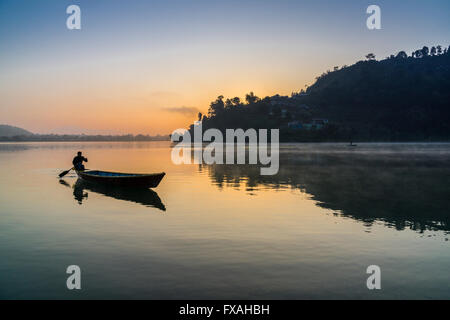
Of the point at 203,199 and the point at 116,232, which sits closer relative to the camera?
the point at 116,232

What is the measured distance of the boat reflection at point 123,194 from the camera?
941 inches

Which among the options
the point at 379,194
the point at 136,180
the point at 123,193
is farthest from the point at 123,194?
the point at 379,194

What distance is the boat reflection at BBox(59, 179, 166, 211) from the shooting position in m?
23.9

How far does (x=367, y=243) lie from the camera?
47.1 feet

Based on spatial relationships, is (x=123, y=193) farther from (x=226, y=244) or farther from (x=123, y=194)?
(x=226, y=244)

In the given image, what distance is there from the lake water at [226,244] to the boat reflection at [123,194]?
4.9 inches

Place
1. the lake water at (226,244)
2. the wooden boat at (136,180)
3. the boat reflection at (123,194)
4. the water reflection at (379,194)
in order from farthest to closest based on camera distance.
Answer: the wooden boat at (136,180) → the boat reflection at (123,194) → the water reflection at (379,194) → the lake water at (226,244)

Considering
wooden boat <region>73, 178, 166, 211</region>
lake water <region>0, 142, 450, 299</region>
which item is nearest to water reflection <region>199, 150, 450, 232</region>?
lake water <region>0, 142, 450, 299</region>

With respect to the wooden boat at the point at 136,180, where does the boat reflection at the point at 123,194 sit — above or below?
below

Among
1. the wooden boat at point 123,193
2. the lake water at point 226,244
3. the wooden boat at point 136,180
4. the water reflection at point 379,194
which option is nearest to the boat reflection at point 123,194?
the wooden boat at point 123,193

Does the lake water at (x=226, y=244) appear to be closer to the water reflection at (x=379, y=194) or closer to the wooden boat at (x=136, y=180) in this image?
the water reflection at (x=379, y=194)

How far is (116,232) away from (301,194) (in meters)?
15.3
